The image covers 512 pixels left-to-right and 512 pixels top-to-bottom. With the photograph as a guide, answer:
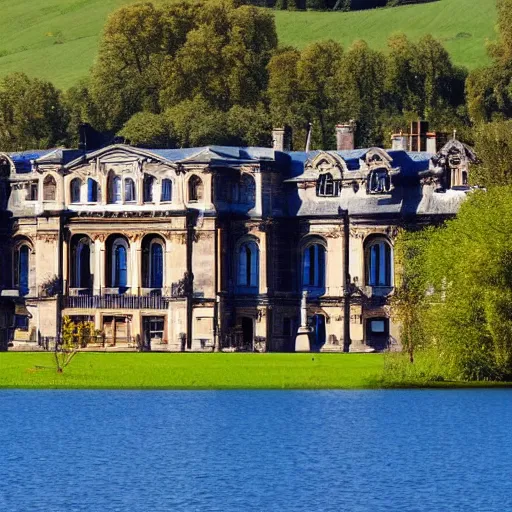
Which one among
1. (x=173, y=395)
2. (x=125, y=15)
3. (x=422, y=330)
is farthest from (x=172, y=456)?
(x=125, y=15)

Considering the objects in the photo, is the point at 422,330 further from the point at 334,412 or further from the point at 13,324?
the point at 13,324

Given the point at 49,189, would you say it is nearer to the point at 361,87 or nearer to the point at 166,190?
the point at 166,190

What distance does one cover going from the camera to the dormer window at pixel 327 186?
124 meters

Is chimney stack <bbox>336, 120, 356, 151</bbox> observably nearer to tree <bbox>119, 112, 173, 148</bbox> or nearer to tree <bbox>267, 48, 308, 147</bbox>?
tree <bbox>119, 112, 173, 148</bbox>

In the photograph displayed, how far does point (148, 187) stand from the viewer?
124m

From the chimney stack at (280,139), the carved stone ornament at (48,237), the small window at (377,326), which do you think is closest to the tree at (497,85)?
the chimney stack at (280,139)

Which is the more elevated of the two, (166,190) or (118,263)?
(166,190)

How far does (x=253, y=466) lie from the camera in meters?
66.1

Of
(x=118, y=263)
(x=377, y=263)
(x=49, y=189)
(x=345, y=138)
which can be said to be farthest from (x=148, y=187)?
(x=345, y=138)

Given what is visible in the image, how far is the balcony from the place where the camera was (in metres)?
124

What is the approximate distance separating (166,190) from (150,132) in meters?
37.2

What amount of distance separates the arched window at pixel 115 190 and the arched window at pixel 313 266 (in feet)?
33.4

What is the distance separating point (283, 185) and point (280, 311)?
6631 mm

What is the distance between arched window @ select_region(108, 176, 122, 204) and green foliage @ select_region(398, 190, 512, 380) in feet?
113
